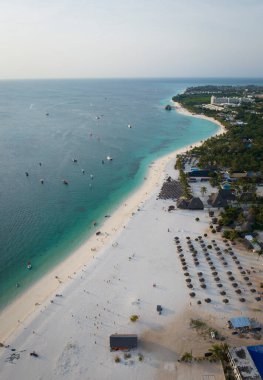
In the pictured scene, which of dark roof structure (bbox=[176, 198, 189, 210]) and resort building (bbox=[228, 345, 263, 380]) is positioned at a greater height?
dark roof structure (bbox=[176, 198, 189, 210])

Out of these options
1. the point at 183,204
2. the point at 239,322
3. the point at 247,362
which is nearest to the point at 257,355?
the point at 247,362

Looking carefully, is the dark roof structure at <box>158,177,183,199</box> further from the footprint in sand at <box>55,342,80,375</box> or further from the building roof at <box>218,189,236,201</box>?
the footprint in sand at <box>55,342,80,375</box>

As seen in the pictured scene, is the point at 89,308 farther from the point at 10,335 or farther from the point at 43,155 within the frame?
the point at 43,155

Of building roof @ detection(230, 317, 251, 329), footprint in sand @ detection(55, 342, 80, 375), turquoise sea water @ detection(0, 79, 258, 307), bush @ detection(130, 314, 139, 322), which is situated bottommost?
footprint in sand @ detection(55, 342, 80, 375)

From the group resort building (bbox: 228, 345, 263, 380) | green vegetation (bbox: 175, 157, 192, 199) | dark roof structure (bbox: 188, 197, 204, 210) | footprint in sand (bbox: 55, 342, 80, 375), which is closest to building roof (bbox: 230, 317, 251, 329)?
resort building (bbox: 228, 345, 263, 380)

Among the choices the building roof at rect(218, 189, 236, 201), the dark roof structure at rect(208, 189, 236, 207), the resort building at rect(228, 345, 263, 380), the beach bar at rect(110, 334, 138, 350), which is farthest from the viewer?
the building roof at rect(218, 189, 236, 201)

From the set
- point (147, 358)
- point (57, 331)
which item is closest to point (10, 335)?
point (57, 331)

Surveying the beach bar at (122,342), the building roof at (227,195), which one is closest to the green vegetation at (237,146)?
the building roof at (227,195)
